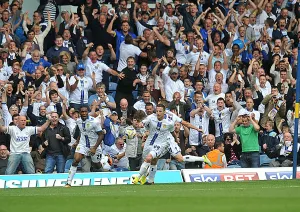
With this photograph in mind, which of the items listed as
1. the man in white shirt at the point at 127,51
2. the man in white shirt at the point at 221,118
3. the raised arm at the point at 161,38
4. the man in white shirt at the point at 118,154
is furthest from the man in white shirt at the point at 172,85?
the man in white shirt at the point at 118,154

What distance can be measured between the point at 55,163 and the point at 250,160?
5.04 m

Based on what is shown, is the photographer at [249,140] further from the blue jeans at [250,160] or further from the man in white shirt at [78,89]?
the man in white shirt at [78,89]

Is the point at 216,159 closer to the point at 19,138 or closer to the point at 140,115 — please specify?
the point at 140,115

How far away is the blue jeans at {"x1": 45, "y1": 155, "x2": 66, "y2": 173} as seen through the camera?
24.0 metres

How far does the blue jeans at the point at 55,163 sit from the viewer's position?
78.6ft

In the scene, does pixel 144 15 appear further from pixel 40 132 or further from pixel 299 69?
pixel 299 69

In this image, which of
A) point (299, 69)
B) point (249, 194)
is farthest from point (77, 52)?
point (249, 194)

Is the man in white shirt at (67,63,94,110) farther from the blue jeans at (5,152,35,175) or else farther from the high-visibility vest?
the high-visibility vest

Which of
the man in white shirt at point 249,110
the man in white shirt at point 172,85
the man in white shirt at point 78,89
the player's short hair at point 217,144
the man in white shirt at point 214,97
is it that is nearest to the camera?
the player's short hair at point 217,144

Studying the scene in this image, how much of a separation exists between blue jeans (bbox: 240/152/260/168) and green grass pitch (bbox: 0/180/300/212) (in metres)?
3.52

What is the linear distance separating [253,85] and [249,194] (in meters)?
10.2

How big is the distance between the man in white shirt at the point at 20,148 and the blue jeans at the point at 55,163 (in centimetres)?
45

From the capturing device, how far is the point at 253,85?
2727 centimetres

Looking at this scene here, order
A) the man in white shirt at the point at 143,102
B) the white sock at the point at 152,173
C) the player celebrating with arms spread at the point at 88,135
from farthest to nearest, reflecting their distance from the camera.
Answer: the man in white shirt at the point at 143,102 < the player celebrating with arms spread at the point at 88,135 < the white sock at the point at 152,173
